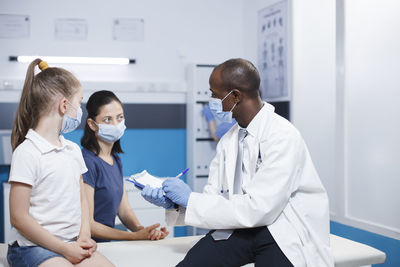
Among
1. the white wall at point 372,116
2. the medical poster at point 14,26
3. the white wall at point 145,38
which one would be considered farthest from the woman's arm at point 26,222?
the medical poster at point 14,26

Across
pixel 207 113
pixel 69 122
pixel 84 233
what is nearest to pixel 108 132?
pixel 69 122

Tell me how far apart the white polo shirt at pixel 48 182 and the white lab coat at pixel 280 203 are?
0.42m

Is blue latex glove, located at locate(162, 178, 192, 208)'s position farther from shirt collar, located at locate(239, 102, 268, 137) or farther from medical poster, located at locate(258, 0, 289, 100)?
medical poster, located at locate(258, 0, 289, 100)

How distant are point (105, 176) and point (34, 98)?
2.08 feet

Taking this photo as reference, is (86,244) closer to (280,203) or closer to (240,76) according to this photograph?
(280,203)

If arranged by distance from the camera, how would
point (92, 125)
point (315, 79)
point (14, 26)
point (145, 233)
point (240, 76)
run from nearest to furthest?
1. point (240, 76)
2. point (145, 233)
3. point (92, 125)
4. point (315, 79)
5. point (14, 26)

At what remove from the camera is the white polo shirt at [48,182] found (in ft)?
4.86

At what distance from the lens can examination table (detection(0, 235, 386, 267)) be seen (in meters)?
1.70

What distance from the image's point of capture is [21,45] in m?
3.87

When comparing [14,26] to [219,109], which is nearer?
[219,109]

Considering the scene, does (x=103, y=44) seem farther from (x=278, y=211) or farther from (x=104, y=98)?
(x=278, y=211)

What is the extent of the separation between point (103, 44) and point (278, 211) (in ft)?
9.80

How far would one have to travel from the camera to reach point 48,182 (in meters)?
1.53

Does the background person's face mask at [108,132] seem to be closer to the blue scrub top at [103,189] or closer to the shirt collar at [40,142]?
the blue scrub top at [103,189]
